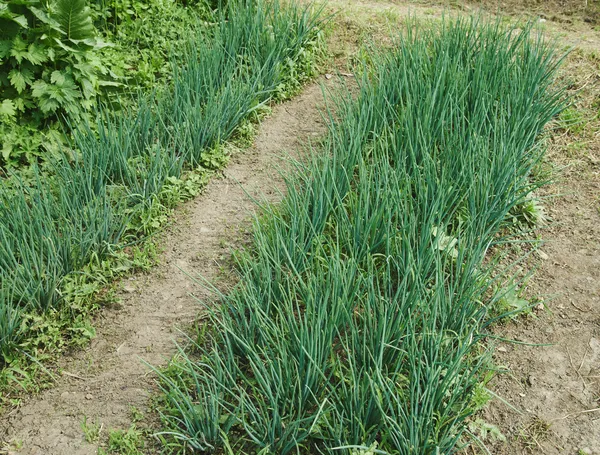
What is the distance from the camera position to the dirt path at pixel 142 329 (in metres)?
2.54

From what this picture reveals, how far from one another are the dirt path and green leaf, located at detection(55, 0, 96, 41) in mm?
1012

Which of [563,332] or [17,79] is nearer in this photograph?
[563,332]

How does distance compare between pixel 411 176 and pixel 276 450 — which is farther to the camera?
pixel 411 176

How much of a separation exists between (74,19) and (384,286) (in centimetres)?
222

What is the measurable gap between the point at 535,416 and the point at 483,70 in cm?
178

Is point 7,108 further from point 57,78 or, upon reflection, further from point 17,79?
point 57,78

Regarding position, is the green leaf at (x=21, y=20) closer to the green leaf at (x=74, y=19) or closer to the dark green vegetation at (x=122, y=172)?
the dark green vegetation at (x=122, y=172)

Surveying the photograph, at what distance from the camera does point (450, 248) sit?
A: 2.82 meters

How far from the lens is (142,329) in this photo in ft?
9.56

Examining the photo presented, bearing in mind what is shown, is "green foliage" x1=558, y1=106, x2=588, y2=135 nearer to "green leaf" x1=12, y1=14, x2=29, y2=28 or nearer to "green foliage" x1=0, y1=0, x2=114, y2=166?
"green foliage" x1=0, y1=0, x2=114, y2=166

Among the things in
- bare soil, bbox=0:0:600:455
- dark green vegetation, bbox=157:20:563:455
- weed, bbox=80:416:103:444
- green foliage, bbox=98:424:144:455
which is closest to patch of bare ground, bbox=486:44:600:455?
bare soil, bbox=0:0:600:455

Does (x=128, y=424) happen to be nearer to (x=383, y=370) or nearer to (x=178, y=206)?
(x=383, y=370)

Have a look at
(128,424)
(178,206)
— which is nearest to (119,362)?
(128,424)

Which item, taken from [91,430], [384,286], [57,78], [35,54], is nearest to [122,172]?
[57,78]
